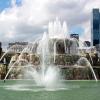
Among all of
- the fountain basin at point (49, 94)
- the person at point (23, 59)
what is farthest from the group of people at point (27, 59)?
the fountain basin at point (49, 94)

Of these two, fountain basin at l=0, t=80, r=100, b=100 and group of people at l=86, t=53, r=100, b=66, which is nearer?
fountain basin at l=0, t=80, r=100, b=100

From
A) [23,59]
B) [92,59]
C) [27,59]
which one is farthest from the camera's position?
[92,59]

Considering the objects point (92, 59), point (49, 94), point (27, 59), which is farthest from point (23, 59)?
point (49, 94)

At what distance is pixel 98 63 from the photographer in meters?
136

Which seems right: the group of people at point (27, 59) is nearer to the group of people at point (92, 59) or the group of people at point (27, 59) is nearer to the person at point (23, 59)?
the person at point (23, 59)

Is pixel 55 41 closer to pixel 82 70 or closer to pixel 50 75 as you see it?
pixel 82 70

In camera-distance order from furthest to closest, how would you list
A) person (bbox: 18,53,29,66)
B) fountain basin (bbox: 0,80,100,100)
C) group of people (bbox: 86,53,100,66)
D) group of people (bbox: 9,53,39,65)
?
group of people (bbox: 86,53,100,66) < person (bbox: 18,53,29,66) < group of people (bbox: 9,53,39,65) < fountain basin (bbox: 0,80,100,100)

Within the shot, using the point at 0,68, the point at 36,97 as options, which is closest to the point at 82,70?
the point at 0,68

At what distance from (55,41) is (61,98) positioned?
78.3 m

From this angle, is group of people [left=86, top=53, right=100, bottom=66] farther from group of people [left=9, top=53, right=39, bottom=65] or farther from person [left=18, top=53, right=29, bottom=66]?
person [left=18, top=53, right=29, bottom=66]

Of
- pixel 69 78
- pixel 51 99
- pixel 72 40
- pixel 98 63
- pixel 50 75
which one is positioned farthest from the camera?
pixel 98 63

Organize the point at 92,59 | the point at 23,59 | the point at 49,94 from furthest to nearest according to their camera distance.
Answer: the point at 92,59 < the point at 23,59 < the point at 49,94

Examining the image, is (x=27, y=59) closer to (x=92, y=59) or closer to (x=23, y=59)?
(x=23, y=59)

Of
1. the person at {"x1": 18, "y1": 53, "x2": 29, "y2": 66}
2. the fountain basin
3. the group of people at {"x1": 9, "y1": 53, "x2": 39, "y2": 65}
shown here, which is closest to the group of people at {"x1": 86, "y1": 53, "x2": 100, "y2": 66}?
the group of people at {"x1": 9, "y1": 53, "x2": 39, "y2": 65}
